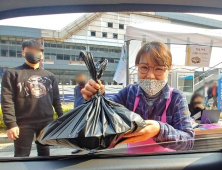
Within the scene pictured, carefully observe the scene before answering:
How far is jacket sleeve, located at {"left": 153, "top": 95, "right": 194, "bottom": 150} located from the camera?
3.07ft

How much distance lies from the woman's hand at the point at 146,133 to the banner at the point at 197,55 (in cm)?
342

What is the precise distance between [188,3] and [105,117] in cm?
66

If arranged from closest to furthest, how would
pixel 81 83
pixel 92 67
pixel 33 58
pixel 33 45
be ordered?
pixel 92 67 < pixel 81 83 < pixel 33 45 < pixel 33 58

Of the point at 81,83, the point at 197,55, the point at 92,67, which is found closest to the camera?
the point at 92,67

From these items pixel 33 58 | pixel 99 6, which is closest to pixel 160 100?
pixel 99 6

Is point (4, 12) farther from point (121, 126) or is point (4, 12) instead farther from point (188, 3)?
point (188, 3)

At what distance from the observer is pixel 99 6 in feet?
3.11

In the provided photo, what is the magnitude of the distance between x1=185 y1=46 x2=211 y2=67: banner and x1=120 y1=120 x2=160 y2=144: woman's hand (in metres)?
3.42

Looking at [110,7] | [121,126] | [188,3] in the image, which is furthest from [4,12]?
[188,3]

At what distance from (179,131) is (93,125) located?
1.54ft

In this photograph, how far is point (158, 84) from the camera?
105 centimetres

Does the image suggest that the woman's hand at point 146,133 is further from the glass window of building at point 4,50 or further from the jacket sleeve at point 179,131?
the glass window of building at point 4,50

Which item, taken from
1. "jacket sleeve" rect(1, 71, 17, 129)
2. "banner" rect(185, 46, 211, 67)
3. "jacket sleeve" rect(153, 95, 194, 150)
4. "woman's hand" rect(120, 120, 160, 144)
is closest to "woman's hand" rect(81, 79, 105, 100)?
"woman's hand" rect(120, 120, 160, 144)

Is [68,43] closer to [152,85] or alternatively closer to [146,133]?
[152,85]
